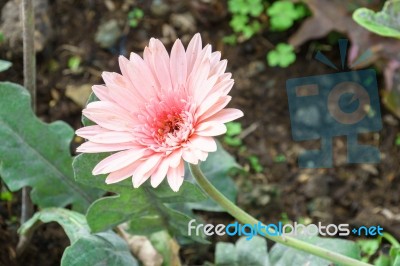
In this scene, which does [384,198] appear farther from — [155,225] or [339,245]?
[155,225]

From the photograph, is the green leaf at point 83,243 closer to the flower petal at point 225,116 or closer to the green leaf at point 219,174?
the green leaf at point 219,174

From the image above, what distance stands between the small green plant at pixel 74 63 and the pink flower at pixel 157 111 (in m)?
0.94

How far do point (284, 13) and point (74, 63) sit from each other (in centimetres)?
71

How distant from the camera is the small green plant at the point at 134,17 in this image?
2215 mm

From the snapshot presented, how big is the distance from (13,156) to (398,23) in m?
0.93

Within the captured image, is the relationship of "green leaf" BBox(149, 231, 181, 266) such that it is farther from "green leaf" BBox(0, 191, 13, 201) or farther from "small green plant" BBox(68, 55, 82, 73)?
"small green plant" BBox(68, 55, 82, 73)

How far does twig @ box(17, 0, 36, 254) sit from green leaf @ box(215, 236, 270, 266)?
1.56ft

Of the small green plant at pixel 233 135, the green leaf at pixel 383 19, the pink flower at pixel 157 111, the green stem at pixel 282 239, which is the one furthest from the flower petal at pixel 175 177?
the small green plant at pixel 233 135

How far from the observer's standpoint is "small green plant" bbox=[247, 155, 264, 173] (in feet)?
6.63

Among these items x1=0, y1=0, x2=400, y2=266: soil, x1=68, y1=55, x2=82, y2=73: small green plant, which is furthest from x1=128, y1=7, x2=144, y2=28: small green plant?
x1=68, y1=55, x2=82, y2=73: small green plant

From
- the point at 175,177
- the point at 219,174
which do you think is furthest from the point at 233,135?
the point at 175,177

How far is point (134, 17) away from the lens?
2.23 meters

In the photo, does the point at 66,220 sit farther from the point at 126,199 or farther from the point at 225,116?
the point at 225,116

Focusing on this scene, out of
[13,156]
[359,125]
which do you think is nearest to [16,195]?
[13,156]
